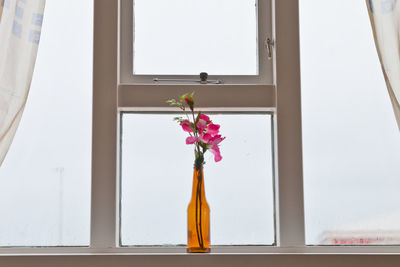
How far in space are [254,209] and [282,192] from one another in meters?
0.13

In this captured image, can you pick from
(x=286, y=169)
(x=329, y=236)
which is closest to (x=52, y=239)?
(x=286, y=169)

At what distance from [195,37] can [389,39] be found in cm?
68

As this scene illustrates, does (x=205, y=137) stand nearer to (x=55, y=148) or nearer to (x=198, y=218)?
(x=198, y=218)

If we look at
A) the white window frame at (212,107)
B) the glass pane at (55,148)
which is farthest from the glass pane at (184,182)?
the glass pane at (55,148)

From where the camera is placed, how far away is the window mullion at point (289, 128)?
1.95 metres

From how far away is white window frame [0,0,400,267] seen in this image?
6.33ft

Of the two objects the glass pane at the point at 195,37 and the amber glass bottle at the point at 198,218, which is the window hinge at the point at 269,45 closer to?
the glass pane at the point at 195,37

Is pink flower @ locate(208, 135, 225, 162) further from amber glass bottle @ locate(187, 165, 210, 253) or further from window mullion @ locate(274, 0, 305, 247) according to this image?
window mullion @ locate(274, 0, 305, 247)

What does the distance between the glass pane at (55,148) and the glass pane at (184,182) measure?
0.52ft

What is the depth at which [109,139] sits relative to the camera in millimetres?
1956

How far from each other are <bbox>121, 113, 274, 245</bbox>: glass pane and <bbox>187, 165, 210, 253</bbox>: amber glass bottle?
0.14 meters

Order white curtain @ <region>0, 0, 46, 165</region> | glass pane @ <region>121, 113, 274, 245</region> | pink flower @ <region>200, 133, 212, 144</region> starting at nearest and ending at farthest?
white curtain @ <region>0, 0, 46, 165</region> < pink flower @ <region>200, 133, 212, 144</region> < glass pane @ <region>121, 113, 274, 245</region>

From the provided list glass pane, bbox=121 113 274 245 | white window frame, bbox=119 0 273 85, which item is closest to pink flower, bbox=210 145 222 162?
glass pane, bbox=121 113 274 245

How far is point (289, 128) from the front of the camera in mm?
1985
